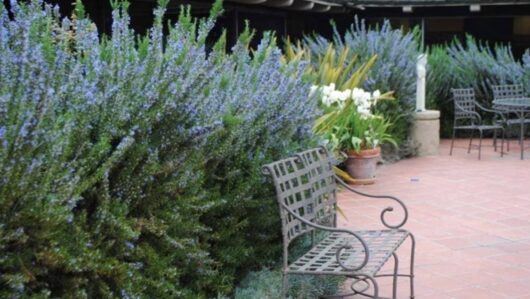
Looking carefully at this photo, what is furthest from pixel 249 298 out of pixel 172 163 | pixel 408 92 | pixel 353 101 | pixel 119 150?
pixel 408 92

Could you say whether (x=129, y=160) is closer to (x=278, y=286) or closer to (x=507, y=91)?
(x=278, y=286)

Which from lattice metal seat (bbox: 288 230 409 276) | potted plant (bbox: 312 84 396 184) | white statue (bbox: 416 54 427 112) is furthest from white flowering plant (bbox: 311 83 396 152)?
lattice metal seat (bbox: 288 230 409 276)

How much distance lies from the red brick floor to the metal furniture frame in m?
0.43

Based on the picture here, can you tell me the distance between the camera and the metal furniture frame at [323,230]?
12.3 feet

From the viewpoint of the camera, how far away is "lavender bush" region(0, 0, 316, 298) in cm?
242

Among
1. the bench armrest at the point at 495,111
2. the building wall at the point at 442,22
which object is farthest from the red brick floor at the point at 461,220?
the building wall at the point at 442,22

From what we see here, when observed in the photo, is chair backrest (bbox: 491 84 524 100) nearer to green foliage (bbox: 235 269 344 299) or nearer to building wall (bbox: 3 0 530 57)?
building wall (bbox: 3 0 530 57)

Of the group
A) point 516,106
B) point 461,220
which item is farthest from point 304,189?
point 516,106

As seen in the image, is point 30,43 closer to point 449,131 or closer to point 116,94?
point 116,94

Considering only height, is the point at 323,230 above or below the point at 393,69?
below

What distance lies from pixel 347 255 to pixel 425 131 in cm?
690

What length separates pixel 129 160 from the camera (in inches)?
120

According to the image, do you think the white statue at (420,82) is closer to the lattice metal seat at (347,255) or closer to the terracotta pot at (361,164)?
the terracotta pot at (361,164)

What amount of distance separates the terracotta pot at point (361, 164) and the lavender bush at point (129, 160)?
13.0ft
